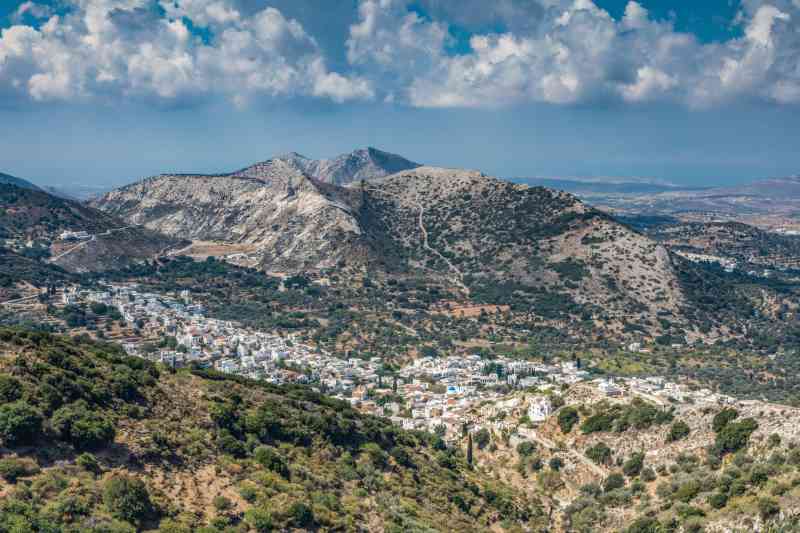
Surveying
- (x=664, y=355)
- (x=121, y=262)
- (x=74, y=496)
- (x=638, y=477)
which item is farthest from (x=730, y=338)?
(x=121, y=262)

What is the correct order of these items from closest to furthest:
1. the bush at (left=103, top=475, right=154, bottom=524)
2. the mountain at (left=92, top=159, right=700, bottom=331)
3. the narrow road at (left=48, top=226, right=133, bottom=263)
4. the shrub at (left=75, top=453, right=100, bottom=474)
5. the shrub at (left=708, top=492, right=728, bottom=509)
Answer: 1. the bush at (left=103, top=475, right=154, bottom=524)
2. the shrub at (left=75, top=453, right=100, bottom=474)
3. the shrub at (left=708, top=492, right=728, bottom=509)
4. the mountain at (left=92, top=159, right=700, bottom=331)
5. the narrow road at (left=48, top=226, right=133, bottom=263)

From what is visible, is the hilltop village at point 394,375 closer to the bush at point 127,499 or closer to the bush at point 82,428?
the bush at point 82,428

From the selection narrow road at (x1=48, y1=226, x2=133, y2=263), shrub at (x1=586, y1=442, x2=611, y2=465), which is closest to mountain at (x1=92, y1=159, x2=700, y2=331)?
narrow road at (x1=48, y1=226, x2=133, y2=263)

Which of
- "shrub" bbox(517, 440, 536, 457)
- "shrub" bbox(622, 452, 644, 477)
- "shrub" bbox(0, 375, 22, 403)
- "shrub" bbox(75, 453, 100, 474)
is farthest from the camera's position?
"shrub" bbox(517, 440, 536, 457)

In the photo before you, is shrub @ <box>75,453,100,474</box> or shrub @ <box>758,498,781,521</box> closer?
shrub @ <box>75,453,100,474</box>

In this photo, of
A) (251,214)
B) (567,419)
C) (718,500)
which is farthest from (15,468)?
(251,214)

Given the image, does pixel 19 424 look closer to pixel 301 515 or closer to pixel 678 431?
pixel 301 515

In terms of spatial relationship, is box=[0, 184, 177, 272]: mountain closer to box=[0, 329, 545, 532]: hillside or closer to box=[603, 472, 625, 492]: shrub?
box=[0, 329, 545, 532]: hillside

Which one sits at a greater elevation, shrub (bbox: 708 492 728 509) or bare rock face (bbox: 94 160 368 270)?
bare rock face (bbox: 94 160 368 270)
